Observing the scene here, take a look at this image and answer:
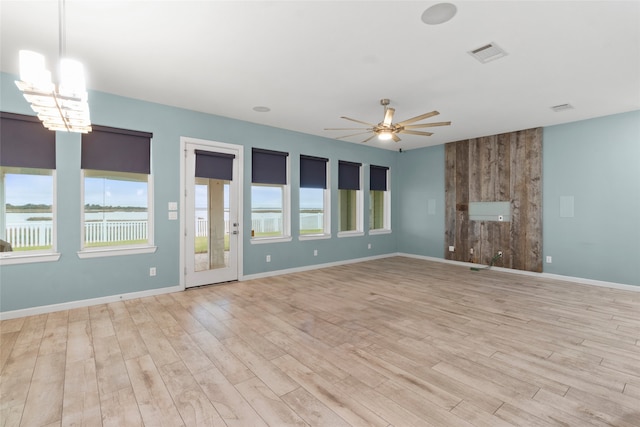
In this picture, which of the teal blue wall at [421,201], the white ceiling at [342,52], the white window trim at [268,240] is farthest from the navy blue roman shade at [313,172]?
the teal blue wall at [421,201]

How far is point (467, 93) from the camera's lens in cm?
407

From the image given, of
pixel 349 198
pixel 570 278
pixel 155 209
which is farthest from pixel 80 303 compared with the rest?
pixel 570 278

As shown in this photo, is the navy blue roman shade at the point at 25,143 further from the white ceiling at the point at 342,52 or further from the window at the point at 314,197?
the window at the point at 314,197

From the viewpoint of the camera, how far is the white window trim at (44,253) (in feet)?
11.4

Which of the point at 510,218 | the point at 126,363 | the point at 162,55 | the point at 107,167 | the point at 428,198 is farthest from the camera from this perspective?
the point at 428,198

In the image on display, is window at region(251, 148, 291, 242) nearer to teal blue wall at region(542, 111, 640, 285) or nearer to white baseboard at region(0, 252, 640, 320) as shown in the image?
white baseboard at region(0, 252, 640, 320)

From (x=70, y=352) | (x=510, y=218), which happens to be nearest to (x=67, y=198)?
(x=70, y=352)

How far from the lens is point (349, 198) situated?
7668 mm

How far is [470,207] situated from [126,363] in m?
6.89

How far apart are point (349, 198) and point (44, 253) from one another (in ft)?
19.4

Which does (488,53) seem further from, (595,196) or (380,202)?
(380,202)

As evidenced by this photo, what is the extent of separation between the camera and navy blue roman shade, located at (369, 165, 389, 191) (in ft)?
25.3

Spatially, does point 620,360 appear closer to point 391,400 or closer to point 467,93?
point 391,400

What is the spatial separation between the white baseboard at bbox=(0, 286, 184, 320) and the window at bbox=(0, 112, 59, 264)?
0.61 m
